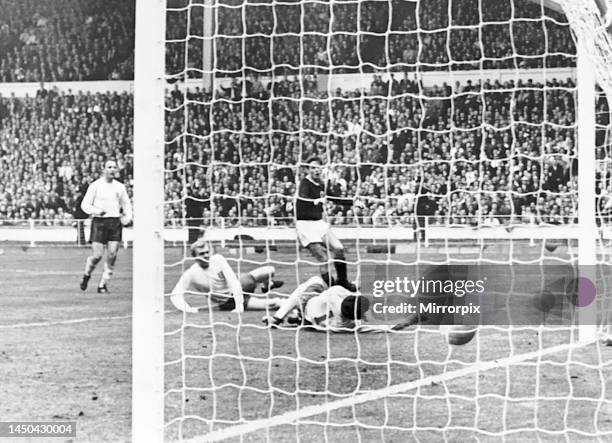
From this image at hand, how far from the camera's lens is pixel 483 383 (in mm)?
3783

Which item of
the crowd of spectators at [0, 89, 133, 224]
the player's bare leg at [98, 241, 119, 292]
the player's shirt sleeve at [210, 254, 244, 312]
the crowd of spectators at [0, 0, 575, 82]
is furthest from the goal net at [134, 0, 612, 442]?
the crowd of spectators at [0, 89, 133, 224]

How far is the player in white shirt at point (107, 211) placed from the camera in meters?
8.36

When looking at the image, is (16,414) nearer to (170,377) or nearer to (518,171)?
(170,377)

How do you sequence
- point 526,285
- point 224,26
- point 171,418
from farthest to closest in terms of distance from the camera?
point 224,26 → point 526,285 → point 171,418

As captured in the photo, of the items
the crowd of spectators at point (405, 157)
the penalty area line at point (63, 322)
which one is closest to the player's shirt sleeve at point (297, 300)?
the penalty area line at point (63, 322)

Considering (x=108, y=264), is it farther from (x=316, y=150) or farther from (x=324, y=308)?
(x=316, y=150)

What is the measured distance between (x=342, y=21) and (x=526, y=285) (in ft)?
38.9

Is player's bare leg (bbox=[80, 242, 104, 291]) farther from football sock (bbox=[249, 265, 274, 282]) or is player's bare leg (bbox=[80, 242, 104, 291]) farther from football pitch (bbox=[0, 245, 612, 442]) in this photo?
football sock (bbox=[249, 265, 274, 282])

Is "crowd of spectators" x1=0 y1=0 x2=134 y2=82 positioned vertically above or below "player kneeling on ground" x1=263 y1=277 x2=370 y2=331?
above

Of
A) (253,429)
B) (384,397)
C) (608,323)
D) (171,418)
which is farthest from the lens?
(608,323)

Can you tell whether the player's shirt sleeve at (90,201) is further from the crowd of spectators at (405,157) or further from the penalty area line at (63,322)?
the crowd of spectators at (405,157)

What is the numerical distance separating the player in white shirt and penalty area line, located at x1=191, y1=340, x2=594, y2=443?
5.02 meters

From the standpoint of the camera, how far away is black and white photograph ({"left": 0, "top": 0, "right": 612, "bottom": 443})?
303cm

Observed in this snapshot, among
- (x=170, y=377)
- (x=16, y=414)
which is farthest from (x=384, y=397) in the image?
(x=16, y=414)
